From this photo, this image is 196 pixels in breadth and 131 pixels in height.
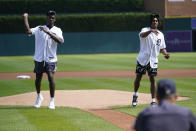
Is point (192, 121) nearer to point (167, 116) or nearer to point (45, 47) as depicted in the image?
point (167, 116)

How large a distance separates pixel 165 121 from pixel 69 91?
455 inches

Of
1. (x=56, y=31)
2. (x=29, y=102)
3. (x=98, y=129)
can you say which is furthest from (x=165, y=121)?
(x=29, y=102)

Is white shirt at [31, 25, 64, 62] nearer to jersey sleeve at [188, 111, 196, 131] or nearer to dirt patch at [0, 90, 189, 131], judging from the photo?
dirt patch at [0, 90, 189, 131]

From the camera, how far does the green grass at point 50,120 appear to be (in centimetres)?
882

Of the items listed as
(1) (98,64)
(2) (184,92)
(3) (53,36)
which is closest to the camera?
(3) (53,36)

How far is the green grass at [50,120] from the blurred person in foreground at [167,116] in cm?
437

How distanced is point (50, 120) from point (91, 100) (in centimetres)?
393

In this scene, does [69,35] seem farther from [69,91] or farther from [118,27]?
[69,91]

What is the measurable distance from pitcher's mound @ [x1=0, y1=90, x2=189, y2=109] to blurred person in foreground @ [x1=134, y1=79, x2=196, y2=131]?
7.73 m

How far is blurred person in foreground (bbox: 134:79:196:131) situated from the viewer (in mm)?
4250

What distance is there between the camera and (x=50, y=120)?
9695 mm

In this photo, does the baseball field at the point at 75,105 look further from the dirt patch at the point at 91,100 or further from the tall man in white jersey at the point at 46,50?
the tall man in white jersey at the point at 46,50

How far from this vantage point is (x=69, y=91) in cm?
1572

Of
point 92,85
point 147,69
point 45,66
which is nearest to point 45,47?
point 45,66
